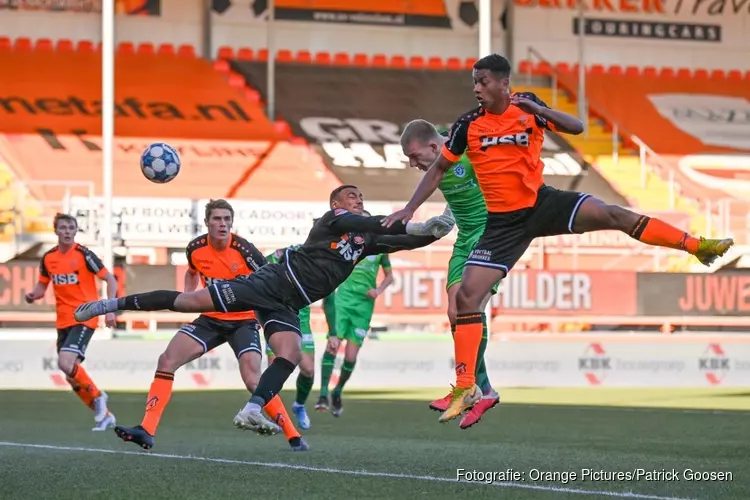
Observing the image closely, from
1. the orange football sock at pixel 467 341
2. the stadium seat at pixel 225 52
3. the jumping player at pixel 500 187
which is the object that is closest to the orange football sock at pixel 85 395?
the orange football sock at pixel 467 341

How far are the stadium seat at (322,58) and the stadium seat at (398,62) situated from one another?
4.67 feet

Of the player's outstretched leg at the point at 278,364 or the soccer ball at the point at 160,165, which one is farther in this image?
the soccer ball at the point at 160,165

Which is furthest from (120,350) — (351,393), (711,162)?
(711,162)

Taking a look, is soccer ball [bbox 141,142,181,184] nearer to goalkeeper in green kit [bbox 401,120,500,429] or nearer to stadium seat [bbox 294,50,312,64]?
goalkeeper in green kit [bbox 401,120,500,429]

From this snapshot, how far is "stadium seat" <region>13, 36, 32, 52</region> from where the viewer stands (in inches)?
1121

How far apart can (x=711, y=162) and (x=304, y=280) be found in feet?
76.4

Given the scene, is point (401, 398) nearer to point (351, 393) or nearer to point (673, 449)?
point (351, 393)

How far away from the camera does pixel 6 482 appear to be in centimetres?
746

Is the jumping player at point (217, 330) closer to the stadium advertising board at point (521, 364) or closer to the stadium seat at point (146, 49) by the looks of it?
the stadium advertising board at point (521, 364)

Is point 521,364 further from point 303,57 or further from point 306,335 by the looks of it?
point 303,57

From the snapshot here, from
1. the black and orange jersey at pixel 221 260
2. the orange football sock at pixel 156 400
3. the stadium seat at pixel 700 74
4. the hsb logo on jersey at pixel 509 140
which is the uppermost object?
the stadium seat at pixel 700 74

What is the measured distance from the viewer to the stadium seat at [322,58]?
30297 mm

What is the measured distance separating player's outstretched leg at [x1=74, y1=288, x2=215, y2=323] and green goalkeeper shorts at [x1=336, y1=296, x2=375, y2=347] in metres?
6.08

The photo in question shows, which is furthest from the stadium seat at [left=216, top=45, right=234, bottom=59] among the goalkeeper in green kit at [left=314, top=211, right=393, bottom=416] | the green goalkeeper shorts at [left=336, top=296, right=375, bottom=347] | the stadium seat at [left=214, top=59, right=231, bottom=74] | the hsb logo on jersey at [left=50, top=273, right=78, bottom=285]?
the hsb logo on jersey at [left=50, top=273, right=78, bottom=285]
